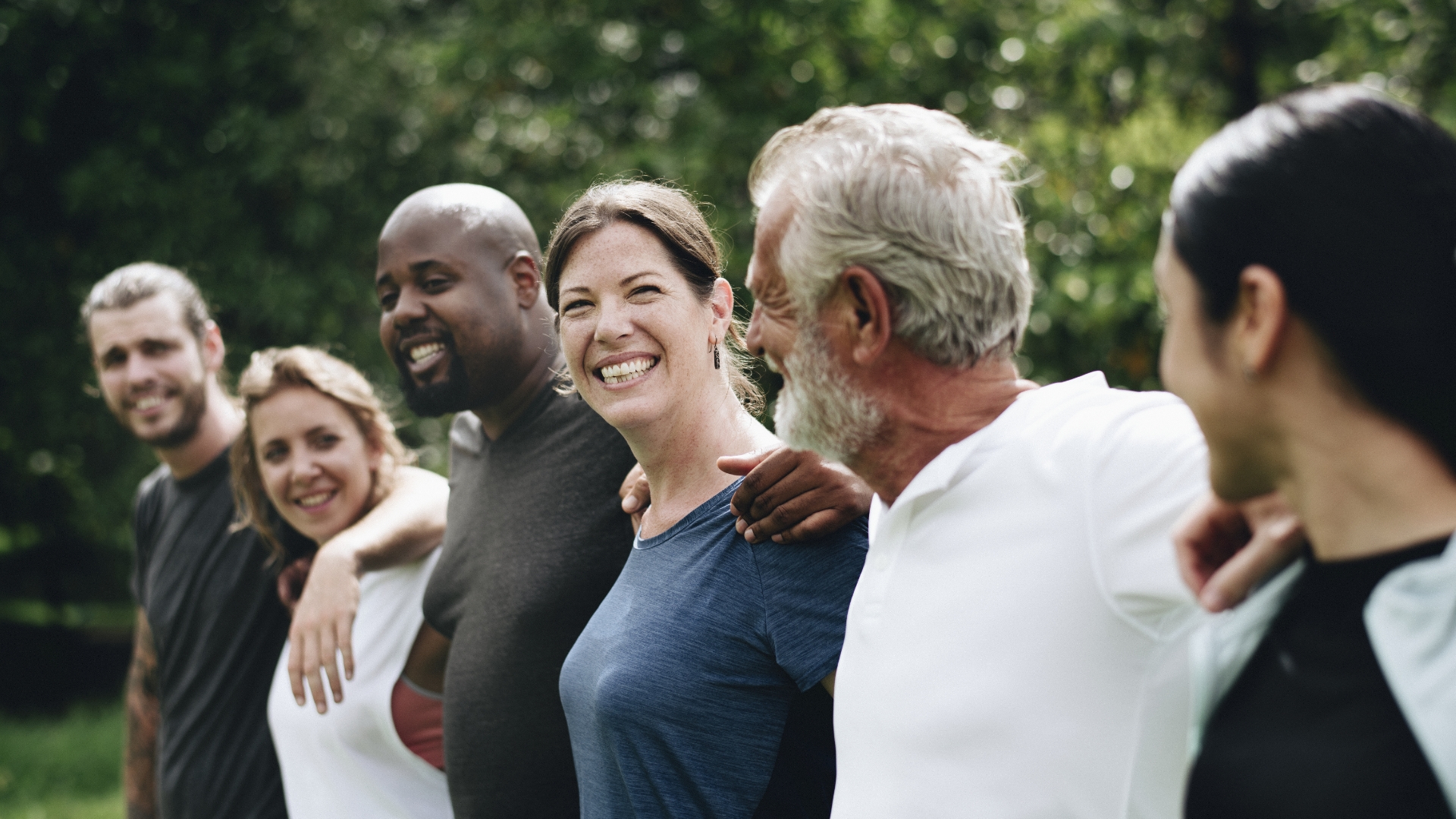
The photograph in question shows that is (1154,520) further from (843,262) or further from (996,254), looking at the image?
(843,262)

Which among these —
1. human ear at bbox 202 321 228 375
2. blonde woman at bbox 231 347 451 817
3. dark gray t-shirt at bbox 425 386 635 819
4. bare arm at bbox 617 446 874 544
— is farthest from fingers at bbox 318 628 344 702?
human ear at bbox 202 321 228 375

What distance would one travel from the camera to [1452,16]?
604 cm

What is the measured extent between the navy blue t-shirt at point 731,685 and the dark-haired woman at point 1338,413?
791 millimetres

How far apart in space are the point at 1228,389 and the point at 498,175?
733 cm

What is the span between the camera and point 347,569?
3055mm

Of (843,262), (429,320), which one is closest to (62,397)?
(429,320)

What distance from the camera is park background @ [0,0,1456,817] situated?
21.2 feet

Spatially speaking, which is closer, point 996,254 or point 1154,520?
point 1154,520

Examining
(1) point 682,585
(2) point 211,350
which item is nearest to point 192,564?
(2) point 211,350

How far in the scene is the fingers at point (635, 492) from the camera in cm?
251

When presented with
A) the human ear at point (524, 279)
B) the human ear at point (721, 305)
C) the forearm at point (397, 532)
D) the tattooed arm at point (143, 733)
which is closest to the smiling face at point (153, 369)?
the tattooed arm at point (143, 733)

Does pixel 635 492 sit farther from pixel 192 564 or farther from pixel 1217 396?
pixel 192 564

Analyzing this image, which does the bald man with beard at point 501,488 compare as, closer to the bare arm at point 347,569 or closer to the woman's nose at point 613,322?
the bare arm at point 347,569

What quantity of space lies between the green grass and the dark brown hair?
7303 mm
